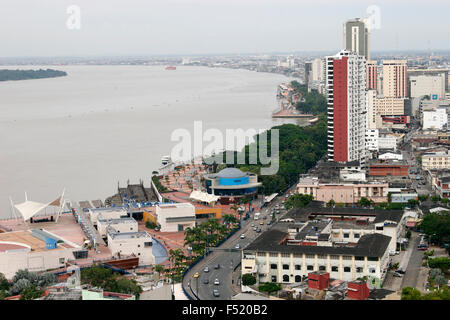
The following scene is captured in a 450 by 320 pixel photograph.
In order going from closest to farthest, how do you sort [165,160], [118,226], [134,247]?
[134,247], [118,226], [165,160]

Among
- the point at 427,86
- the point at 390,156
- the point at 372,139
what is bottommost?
the point at 390,156

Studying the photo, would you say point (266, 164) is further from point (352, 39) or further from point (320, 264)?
point (352, 39)

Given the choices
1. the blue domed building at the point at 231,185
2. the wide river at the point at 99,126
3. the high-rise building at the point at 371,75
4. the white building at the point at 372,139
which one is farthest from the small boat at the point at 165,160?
the high-rise building at the point at 371,75

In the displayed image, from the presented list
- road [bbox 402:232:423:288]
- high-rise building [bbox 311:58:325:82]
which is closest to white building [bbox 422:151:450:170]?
road [bbox 402:232:423:288]

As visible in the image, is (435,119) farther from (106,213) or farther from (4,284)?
(4,284)

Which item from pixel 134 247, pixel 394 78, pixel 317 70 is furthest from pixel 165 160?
pixel 317 70

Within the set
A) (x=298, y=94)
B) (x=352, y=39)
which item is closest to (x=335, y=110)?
(x=352, y=39)

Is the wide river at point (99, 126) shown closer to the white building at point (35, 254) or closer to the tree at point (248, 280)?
the white building at point (35, 254)
